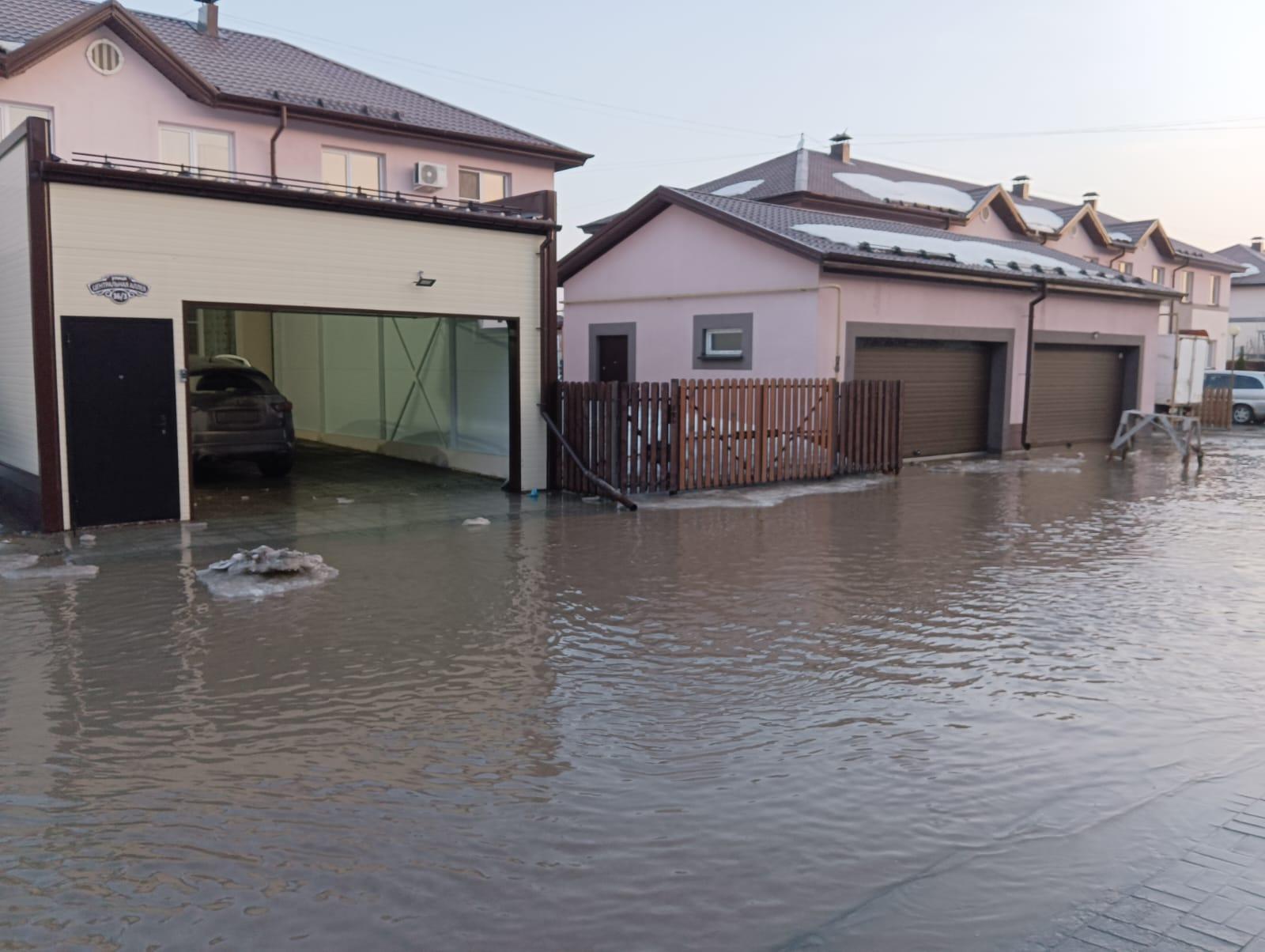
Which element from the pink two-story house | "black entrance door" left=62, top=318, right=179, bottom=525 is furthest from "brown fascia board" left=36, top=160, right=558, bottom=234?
"black entrance door" left=62, top=318, right=179, bottom=525

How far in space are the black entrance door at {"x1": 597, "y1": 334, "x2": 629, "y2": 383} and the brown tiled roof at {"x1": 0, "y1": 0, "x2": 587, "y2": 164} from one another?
490 cm

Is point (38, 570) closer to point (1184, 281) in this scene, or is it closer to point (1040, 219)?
point (1040, 219)

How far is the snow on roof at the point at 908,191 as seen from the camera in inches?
1275

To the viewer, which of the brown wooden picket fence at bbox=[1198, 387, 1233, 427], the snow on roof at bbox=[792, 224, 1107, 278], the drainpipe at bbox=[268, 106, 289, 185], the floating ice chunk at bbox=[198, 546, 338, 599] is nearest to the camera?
the floating ice chunk at bbox=[198, 546, 338, 599]

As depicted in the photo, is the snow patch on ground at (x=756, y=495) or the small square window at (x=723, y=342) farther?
the small square window at (x=723, y=342)

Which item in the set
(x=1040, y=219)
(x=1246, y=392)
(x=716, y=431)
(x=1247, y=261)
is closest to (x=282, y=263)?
(x=716, y=431)

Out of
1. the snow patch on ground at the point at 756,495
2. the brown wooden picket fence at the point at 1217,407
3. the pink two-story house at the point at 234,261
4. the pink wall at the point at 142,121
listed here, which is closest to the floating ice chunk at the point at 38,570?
the pink two-story house at the point at 234,261

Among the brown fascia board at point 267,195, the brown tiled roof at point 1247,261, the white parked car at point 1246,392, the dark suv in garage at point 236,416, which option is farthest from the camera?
the brown tiled roof at point 1247,261

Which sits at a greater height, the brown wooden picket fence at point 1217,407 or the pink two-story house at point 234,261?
the pink two-story house at point 234,261

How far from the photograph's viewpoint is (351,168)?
21.1 meters

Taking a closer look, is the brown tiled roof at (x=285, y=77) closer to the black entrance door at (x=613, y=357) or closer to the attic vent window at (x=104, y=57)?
the attic vent window at (x=104, y=57)

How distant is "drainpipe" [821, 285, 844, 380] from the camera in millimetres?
16688

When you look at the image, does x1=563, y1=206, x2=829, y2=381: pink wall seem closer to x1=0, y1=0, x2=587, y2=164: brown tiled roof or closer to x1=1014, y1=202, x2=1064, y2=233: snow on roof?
x1=0, y1=0, x2=587, y2=164: brown tiled roof

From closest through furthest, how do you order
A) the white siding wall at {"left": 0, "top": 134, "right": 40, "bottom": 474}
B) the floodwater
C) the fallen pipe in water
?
the floodwater < the white siding wall at {"left": 0, "top": 134, "right": 40, "bottom": 474} < the fallen pipe in water
